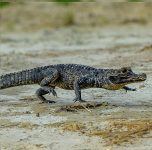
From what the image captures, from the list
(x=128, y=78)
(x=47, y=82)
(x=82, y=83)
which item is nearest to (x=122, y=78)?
(x=128, y=78)

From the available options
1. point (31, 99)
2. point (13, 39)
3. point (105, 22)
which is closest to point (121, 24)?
point (105, 22)

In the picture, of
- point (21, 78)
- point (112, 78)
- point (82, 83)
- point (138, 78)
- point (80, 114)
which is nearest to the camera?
point (80, 114)

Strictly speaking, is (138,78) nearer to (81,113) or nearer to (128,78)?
(128,78)

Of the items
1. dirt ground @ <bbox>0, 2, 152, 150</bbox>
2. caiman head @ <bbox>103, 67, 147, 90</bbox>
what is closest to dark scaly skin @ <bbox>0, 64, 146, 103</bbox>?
caiman head @ <bbox>103, 67, 147, 90</bbox>

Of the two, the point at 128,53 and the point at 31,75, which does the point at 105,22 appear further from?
the point at 31,75

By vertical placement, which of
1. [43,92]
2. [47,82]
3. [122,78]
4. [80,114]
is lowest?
[80,114]

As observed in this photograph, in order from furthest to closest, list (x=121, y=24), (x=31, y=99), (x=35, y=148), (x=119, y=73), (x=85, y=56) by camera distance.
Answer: (x=121, y=24) → (x=85, y=56) → (x=31, y=99) → (x=119, y=73) → (x=35, y=148)
